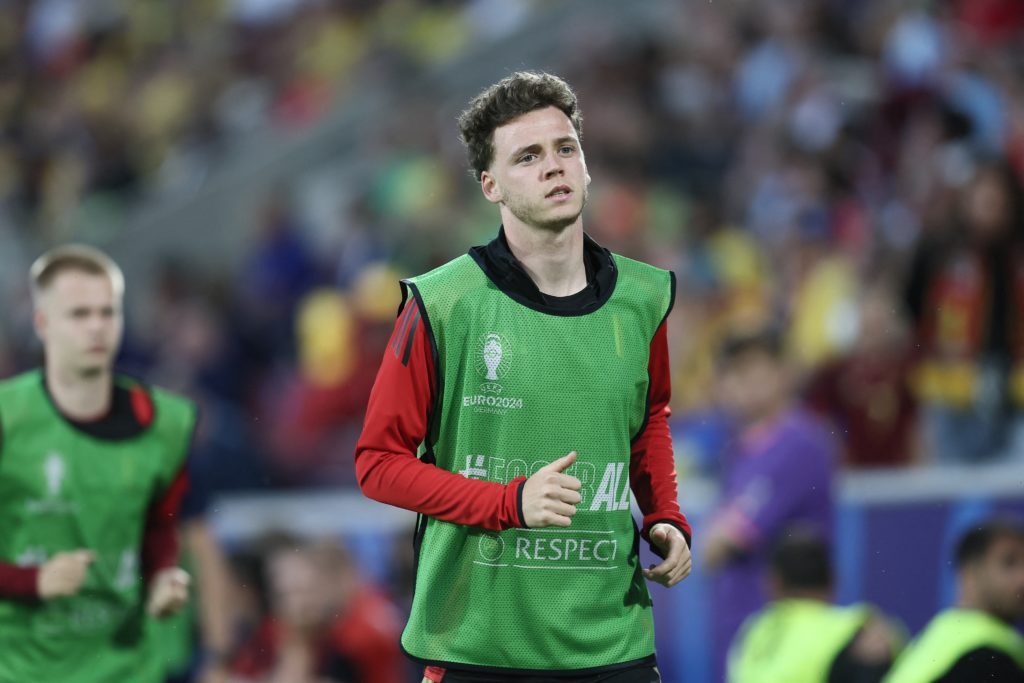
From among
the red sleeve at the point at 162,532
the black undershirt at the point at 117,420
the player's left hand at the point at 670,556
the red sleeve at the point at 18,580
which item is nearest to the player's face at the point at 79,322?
the black undershirt at the point at 117,420

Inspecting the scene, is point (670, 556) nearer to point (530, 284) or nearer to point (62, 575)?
point (530, 284)

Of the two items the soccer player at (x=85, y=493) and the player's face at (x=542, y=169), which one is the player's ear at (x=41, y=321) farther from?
the player's face at (x=542, y=169)

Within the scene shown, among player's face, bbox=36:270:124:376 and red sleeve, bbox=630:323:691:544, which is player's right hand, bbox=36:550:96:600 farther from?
red sleeve, bbox=630:323:691:544

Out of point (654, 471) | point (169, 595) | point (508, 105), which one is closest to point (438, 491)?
point (654, 471)

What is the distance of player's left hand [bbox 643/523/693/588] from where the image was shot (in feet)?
13.3

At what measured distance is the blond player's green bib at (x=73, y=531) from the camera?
5512 mm

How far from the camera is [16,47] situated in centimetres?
1998

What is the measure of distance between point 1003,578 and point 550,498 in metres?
2.57

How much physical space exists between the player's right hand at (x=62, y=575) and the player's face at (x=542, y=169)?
1988 millimetres

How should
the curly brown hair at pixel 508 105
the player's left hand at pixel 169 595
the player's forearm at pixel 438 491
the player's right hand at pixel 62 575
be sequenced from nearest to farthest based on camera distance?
the player's forearm at pixel 438 491, the curly brown hair at pixel 508 105, the player's right hand at pixel 62 575, the player's left hand at pixel 169 595

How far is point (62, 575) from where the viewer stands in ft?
17.1

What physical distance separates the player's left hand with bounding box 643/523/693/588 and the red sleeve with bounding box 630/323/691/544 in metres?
0.07

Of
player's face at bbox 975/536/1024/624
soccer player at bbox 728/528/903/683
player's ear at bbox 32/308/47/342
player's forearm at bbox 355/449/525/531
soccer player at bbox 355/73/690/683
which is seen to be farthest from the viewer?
soccer player at bbox 728/528/903/683

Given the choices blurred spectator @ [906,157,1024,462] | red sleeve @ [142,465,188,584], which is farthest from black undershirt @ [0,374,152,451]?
blurred spectator @ [906,157,1024,462]
